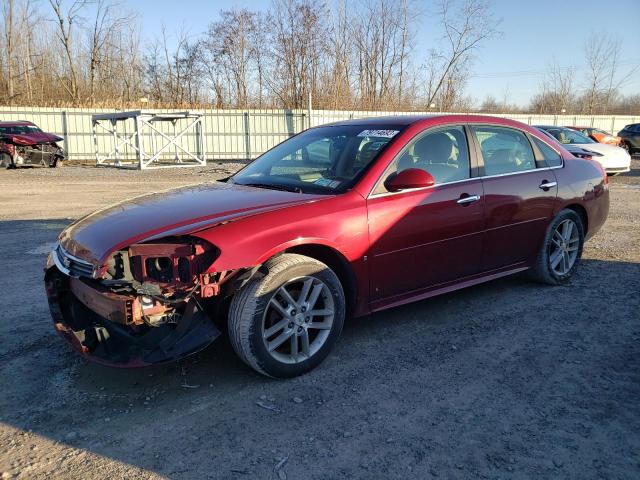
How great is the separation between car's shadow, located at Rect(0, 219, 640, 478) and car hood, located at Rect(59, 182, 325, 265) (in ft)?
2.86

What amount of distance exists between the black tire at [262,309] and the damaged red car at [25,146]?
19125 mm

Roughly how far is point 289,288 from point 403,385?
940 mm

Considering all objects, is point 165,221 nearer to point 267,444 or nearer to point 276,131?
point 267,444

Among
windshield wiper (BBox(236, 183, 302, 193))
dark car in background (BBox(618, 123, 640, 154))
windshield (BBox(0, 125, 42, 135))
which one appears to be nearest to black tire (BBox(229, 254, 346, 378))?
windshield wiper (BBox(236, 183, 302, 193))

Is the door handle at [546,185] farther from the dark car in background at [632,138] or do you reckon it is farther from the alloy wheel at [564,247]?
the dark car in background at [632,138]

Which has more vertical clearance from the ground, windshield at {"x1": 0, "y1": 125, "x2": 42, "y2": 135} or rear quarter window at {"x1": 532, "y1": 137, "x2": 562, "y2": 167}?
windshield at {"x1": 0, "y1": 125, "x2": 42, "y2": 135}

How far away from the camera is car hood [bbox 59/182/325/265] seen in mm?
3027

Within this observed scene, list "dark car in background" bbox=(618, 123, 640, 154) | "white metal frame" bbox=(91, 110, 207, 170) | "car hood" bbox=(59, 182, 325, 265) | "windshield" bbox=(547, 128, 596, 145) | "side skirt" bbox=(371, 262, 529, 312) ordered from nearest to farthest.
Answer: "car hood" bbox=(59, 182, 325, 265) < "side skirt" bbox=(371, 262, 529, 312) < "windshield" bbox=(547, 128, 596, 145) < "white metal frame" bbox=(91, 110, 207, 170) < "dark car in background" bbox=(618, 123, 640, 154)

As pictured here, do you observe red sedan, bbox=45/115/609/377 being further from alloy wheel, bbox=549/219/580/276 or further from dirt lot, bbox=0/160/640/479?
dirt lot, bbox=0/160/640/479

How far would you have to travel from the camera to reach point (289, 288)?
10.9 ft

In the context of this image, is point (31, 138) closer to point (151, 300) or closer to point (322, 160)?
point (322, 160)

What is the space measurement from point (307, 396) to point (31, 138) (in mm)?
19751

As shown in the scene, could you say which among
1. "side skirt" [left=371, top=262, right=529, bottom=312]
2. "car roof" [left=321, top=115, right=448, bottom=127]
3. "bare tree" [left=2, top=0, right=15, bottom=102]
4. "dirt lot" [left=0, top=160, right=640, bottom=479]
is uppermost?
"bare tree" [left=2, top=0, right=15, bottom=102]

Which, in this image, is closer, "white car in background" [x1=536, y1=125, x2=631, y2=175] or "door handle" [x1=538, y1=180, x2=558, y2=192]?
"door handle" [x1=538, y1=180, x2=558, y2=192]
